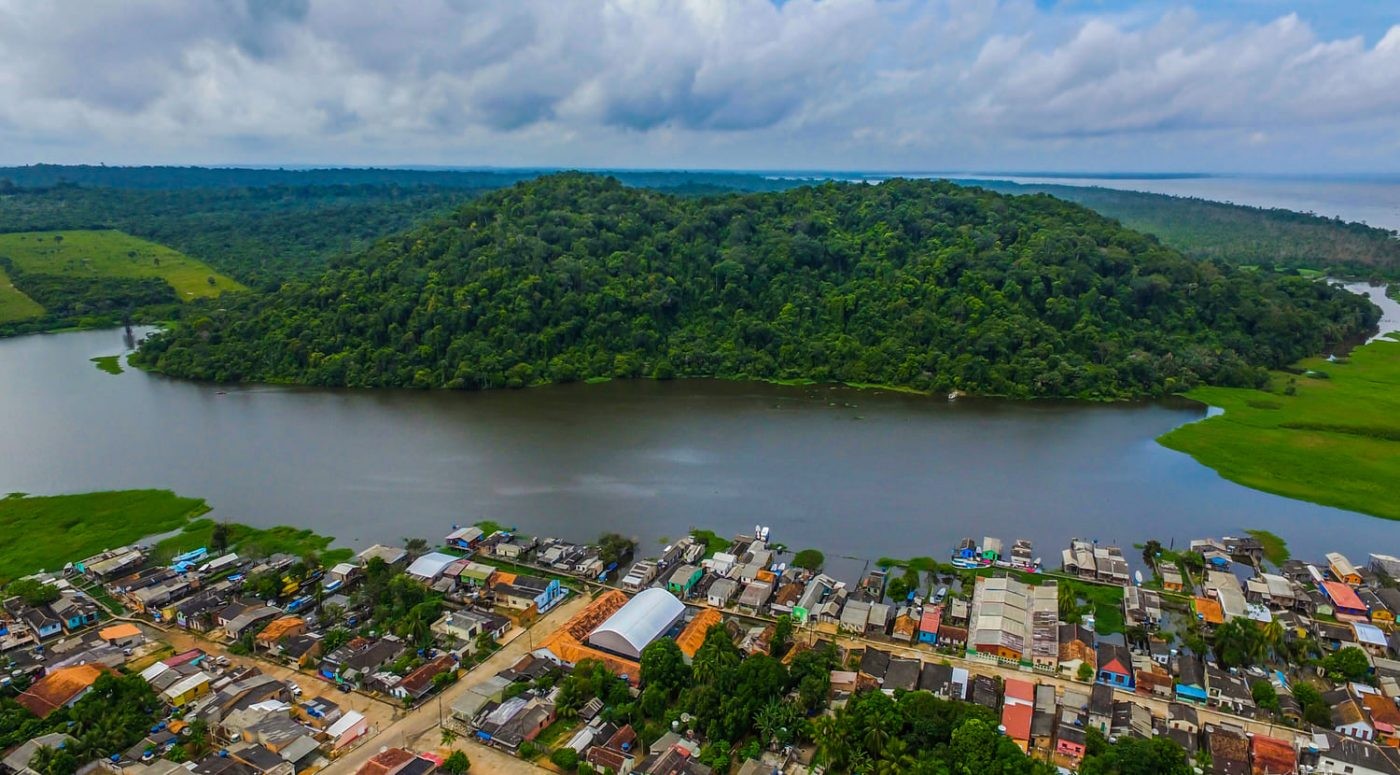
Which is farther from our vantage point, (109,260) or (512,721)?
(109,260)

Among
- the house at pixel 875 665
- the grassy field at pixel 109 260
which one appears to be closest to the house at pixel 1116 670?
the house at pixel 875 665

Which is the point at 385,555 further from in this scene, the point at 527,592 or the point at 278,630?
the point at 527,592

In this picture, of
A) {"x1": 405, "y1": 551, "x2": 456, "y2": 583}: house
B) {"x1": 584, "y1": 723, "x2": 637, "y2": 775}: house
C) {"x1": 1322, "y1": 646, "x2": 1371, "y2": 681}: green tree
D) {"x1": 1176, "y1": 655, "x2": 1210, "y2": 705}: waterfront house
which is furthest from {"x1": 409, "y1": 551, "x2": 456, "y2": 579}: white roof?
{"x1": 1322, "y1": 646, "x2": 1371, "y2": 681}: green tree

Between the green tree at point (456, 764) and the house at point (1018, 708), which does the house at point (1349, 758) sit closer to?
the house at point (1018, 708)

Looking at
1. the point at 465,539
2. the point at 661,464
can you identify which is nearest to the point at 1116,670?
the point at 661,464

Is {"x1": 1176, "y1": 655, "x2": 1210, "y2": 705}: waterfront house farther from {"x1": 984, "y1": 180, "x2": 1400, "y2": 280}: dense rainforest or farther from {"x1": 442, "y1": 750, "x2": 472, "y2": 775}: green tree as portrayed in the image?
{"x1": 984, "y1": 180, "x2": 1400, "y2": 280}: dense rainforest
